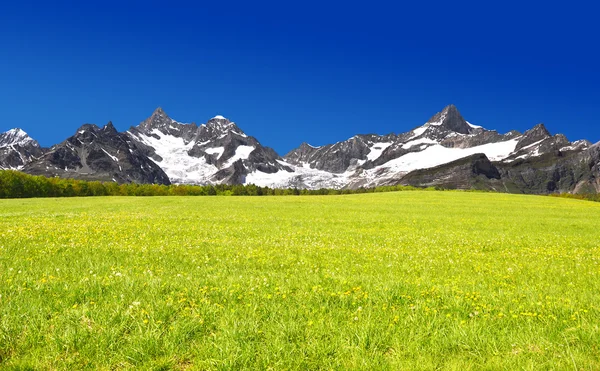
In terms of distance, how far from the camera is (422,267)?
501 inches

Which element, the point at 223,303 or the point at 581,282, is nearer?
the point at 223,303

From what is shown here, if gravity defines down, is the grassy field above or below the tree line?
below

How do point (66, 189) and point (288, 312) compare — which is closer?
point (288, 312)

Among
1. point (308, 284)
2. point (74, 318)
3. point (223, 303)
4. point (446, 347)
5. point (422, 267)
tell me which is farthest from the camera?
point (422, 267)

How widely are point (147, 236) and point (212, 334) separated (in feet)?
46.0

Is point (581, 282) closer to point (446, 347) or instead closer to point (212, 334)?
point (446, 347)

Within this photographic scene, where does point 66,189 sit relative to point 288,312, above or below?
above

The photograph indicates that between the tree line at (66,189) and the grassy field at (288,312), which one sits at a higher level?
the tree line at (66,189)

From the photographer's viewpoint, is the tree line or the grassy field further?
the tree line

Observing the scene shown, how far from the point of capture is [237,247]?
52.7 ft

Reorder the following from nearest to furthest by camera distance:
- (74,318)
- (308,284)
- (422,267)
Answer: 1. (74,318)
2. (308,284)
3. (422,267)

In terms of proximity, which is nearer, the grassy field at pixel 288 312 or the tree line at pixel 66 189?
the grassy field at pixel 288 312

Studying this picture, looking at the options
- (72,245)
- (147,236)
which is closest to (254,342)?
(72,245)

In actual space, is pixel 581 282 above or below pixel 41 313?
below
